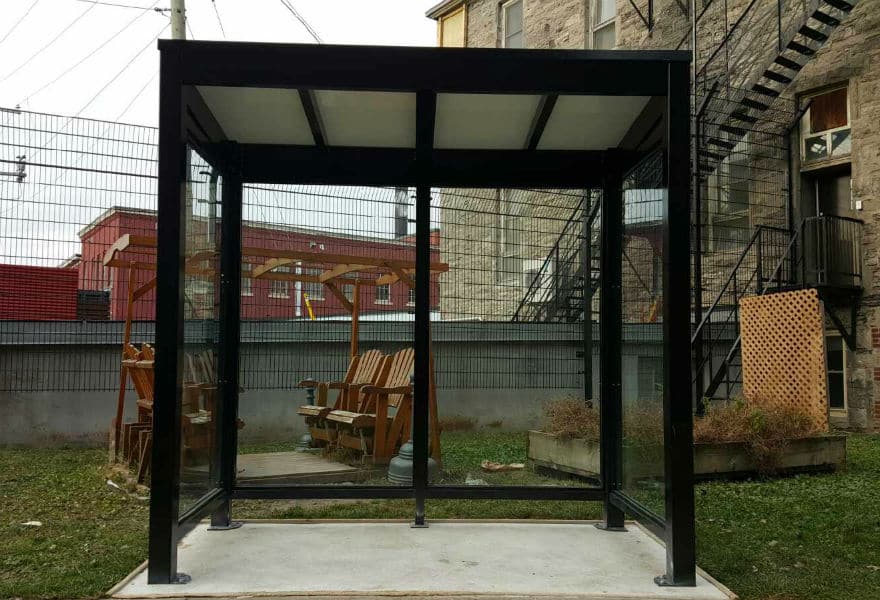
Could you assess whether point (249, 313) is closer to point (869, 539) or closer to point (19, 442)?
point (19, 442)

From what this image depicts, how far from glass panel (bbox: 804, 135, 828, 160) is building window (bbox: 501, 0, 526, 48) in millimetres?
8440

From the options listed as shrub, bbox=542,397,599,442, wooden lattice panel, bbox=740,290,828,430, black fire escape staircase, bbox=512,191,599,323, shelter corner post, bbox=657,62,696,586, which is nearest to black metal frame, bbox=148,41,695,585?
shelter corner post, bbox=657,62,696,586

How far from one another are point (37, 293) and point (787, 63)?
36.6 feet

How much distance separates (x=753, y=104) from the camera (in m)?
13.2

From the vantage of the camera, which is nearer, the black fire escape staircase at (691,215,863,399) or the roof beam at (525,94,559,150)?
the roof beam at (525,94,559,150)

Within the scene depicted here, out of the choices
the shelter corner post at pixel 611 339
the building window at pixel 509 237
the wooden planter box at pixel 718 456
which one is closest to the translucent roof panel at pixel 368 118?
the shelter corner post at pixel 611 339

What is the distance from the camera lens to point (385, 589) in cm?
395

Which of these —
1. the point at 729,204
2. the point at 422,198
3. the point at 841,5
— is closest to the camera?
the point at 422,198

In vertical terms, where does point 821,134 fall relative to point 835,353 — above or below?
above

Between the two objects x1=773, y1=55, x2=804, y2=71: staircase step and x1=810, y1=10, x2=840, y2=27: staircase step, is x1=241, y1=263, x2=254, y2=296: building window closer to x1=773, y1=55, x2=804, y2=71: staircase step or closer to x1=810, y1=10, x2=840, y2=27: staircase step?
x1=773, y1=55, x2=804, y2=71: staircase step

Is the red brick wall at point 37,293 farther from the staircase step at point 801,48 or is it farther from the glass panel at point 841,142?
the glass panel at point 841,142

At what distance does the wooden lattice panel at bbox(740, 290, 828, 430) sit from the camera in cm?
898

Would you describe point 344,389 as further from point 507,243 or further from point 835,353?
point 835,353

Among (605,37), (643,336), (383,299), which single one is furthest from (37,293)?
(605,37)
